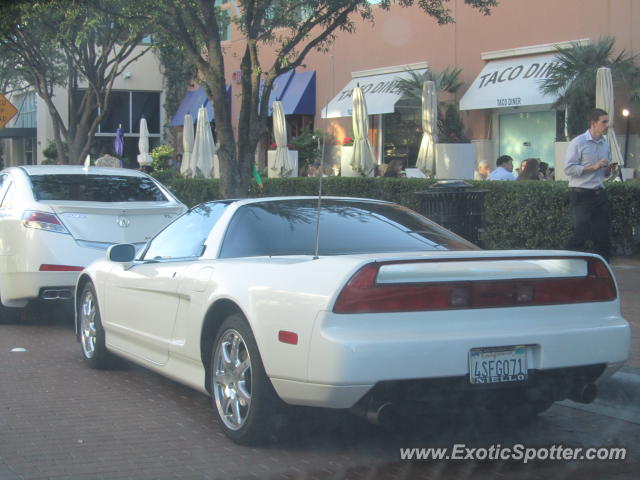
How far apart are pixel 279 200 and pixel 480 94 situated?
18267 millimetres

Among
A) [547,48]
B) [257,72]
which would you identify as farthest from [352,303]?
[547,48]

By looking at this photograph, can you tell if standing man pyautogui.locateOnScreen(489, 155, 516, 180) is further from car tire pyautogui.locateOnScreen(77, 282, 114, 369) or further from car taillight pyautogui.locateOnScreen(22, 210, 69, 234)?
car tire pyautogui.locateOnScreen(77, 282, 114, 369)

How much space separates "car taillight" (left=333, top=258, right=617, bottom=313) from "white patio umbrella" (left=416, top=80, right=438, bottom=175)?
13203 millimetres

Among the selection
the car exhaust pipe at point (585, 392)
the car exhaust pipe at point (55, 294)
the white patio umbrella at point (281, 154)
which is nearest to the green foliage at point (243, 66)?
the white patio umbrella at point (281, 154)

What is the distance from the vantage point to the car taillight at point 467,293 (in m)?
4.54

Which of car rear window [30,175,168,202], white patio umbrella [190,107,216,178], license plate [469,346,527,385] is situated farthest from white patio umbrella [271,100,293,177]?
license plate [469,346,527,385]

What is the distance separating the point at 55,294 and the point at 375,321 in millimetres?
5475

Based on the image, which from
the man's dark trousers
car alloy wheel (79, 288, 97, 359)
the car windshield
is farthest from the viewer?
the man's dark trousers

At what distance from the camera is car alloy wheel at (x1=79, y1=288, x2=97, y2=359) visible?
7.43 meters

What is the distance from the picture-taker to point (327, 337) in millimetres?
4469

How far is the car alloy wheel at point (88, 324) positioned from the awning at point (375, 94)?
18.0 metres

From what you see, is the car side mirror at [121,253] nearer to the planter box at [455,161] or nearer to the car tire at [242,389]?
the car tire at [242,389]

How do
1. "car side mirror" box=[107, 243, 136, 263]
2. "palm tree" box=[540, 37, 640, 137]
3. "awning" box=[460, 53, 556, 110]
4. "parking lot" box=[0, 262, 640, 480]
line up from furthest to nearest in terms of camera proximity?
"awning" box=[460, 53, 556, 110]
"palm tree" box=[540, 37, 640, 137]
"car side mirror" box=[107, 243, 136, 263]
"parking lot" box=[0, 262, 640, 480]

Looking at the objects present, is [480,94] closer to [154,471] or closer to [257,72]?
[257,72]
